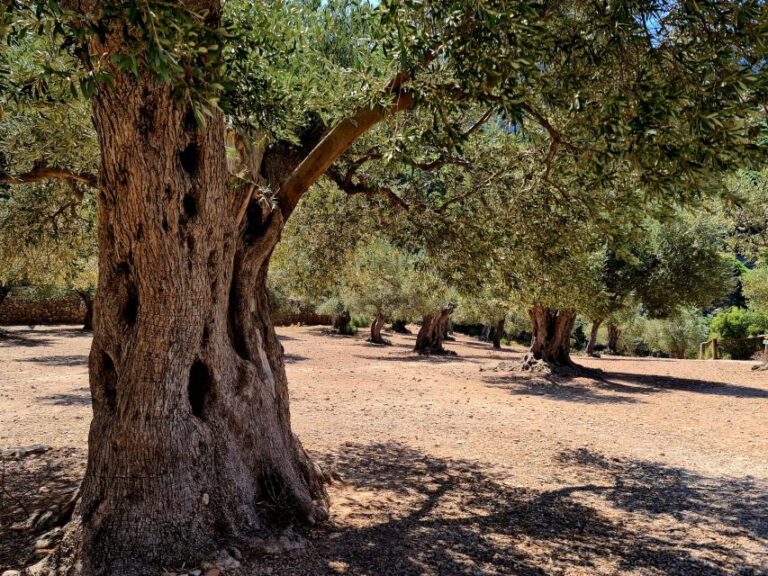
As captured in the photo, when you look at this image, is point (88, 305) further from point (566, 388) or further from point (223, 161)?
point (223, 161)

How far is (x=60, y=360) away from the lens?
58.1 feet

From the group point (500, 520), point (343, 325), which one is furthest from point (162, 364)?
point (343, 325)

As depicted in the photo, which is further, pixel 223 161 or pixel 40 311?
pixel 40 311

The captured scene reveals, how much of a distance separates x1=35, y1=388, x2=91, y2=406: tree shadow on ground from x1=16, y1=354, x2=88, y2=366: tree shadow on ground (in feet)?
18.5

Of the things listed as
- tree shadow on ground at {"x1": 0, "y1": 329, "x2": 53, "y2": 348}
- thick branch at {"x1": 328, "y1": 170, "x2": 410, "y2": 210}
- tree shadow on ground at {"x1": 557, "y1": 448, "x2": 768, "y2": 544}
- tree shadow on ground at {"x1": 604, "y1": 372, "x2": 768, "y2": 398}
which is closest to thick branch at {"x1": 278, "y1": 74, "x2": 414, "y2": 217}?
thick branch at {"x1": 328, "y1": 170, "x2": 410, "y2": 210}

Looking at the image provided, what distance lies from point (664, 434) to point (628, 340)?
114 feet

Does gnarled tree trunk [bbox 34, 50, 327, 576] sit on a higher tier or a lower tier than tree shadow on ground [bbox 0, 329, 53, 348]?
higher

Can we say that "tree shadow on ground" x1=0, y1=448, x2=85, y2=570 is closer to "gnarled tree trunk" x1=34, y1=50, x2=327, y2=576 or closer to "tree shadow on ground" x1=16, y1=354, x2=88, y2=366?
"gnarled tree trunk" x1=34, y1=50, x2=327, y2=576

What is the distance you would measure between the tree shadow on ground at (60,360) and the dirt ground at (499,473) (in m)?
A: 0.91

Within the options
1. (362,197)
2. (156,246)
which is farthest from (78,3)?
(362,197)

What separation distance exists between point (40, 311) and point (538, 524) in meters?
34.9

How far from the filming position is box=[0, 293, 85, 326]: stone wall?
31156 mm

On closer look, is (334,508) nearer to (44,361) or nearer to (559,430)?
(559,430)

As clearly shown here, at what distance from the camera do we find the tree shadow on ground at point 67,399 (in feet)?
36.4
